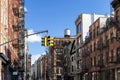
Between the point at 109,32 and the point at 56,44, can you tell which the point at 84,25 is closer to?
the point at 109,32

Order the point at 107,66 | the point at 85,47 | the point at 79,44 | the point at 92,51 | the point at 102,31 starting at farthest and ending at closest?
the point at 79,44 < the point at 85,47 < the point at 92,51 < the point at 102,31 < the point at 107,66

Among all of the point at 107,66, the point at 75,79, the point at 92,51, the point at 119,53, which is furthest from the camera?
the point at 75,79

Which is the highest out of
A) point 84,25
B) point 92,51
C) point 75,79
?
point 84,25

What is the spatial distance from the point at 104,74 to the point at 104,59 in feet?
9.27

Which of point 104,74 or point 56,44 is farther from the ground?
point 56,44

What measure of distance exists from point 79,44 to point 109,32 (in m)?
28.4

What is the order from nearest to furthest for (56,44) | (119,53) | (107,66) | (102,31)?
(119,53) → (107,66) → (102,31) → (56,44)

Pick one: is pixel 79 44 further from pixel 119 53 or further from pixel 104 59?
pixel 119 53

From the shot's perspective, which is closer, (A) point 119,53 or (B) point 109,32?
(A) point 119,53

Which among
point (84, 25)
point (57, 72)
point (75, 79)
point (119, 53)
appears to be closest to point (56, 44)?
point (57, 72)

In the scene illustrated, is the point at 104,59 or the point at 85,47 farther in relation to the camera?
the point at 85,47

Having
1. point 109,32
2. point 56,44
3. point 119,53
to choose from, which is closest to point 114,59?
point 119,53

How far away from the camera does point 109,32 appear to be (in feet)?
221

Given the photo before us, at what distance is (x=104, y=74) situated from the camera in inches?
2763
